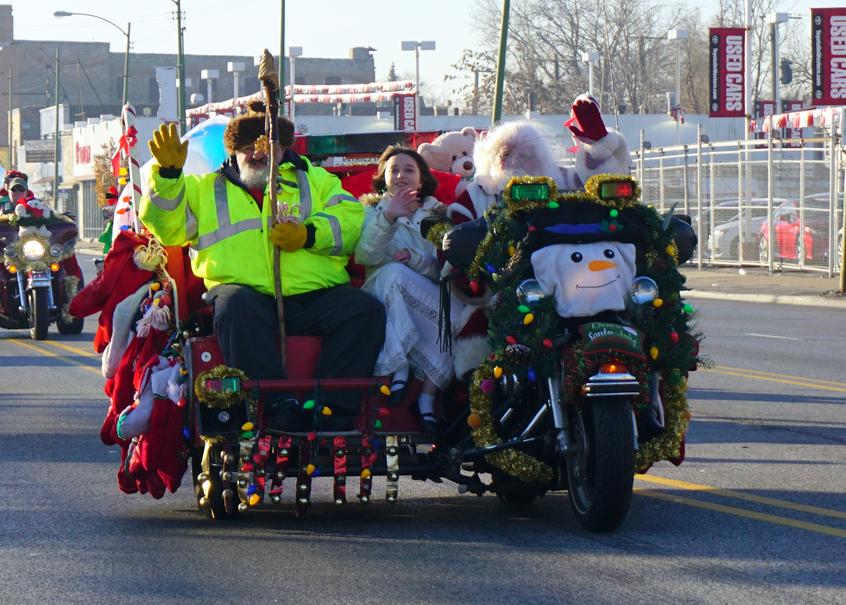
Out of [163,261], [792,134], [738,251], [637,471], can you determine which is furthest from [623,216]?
[792,134]

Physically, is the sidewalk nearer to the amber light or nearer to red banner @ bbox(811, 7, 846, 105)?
red banner @ bbox(811, 7, 846, 105)

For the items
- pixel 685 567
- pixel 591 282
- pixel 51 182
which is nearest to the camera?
pixel 685 567

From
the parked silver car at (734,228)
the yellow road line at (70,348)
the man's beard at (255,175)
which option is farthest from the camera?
the parked silver car at (734,228)

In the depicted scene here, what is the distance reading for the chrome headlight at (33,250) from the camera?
1936 cm

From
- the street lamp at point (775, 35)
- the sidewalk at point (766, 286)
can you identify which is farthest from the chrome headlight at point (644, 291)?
the street lamp at point (775, 35)

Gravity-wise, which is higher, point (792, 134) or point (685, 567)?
point (792, 134)

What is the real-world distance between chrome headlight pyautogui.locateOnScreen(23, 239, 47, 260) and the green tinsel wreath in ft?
42.1

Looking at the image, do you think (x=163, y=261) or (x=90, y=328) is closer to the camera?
(x=163, y=261)

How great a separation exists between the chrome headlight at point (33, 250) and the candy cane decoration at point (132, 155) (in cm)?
1041

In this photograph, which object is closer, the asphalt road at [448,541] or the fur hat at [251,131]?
the asphalt road at [448,541]

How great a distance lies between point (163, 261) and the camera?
313 inches

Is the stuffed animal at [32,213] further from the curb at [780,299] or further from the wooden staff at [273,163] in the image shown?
the wooden staff at [273,163]

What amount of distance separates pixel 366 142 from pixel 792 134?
45568 millimetres

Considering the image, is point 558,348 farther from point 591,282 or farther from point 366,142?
point 366,142
